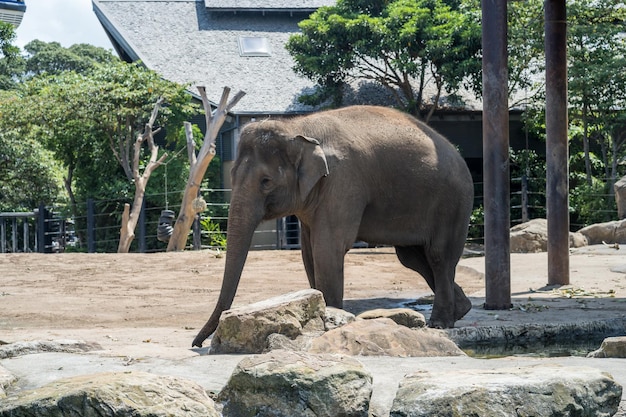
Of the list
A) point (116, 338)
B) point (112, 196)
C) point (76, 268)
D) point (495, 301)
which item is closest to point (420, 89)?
point (112, 196)

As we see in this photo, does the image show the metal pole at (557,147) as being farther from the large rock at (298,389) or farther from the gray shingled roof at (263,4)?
the gray shingled roof at (263,4)

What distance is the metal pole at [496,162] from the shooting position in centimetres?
891

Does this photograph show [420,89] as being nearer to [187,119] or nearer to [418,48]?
[418,48]

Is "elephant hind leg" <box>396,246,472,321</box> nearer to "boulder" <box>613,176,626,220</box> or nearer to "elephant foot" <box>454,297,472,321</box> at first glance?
"elephant foot" <box>454,297,472,321</box>

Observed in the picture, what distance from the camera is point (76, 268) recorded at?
14750 millimetres

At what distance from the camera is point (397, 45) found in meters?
24.3

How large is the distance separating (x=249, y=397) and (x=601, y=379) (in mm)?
1534

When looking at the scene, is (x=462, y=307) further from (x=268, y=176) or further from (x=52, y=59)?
(x=52, y=59)

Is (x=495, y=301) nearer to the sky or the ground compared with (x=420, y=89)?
nearer to the ground

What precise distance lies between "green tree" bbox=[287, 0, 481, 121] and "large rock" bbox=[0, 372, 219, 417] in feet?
65.4

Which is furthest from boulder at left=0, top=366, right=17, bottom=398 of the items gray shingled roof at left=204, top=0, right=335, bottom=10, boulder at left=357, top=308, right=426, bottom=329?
gray shingled roof at left=204, top=0, right=335, bottom=10

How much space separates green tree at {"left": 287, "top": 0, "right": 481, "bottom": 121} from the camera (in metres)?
24.1

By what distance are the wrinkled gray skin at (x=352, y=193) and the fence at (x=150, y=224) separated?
12332mm

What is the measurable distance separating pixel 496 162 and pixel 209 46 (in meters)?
20.3
